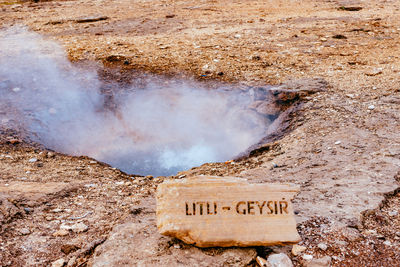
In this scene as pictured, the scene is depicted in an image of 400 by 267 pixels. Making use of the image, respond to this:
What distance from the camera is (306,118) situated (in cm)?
386

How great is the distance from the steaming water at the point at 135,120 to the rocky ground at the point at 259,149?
389 mm

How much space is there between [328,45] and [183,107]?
270 centimetres

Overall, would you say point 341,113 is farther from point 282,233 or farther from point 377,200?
point 282,233

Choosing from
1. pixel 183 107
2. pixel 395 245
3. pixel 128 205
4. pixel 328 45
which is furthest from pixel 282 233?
pixel 328 45

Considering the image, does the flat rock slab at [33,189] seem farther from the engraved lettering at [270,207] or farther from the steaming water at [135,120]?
the engraved lettering at [270,207]

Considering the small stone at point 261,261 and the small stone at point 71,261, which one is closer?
the small stone at point 261,261

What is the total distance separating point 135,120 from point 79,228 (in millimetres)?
2663

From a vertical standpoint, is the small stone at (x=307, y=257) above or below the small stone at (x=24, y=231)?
above

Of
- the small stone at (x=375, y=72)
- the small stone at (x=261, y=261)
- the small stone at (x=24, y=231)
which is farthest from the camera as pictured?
the small stone at (x=375, y=72)

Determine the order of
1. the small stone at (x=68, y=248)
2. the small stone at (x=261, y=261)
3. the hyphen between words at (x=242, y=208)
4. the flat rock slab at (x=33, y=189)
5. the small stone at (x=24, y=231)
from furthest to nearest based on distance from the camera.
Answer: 1. the flat rock slab at (x=33, y=189)
2. the small stone at (x=24, y=231)
3. the small stone at (x=68, y=248)
4. the hyphen between words at (x=242, y=208)
5. the small stone at (x=261, y=261)

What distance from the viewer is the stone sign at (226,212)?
187 centimetres

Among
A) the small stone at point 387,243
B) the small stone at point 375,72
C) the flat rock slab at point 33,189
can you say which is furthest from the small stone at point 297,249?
the small stone at point 375,72

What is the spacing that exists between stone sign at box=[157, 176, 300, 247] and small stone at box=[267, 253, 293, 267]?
7 cm

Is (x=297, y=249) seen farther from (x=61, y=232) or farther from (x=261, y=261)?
(x=61, y=232)
